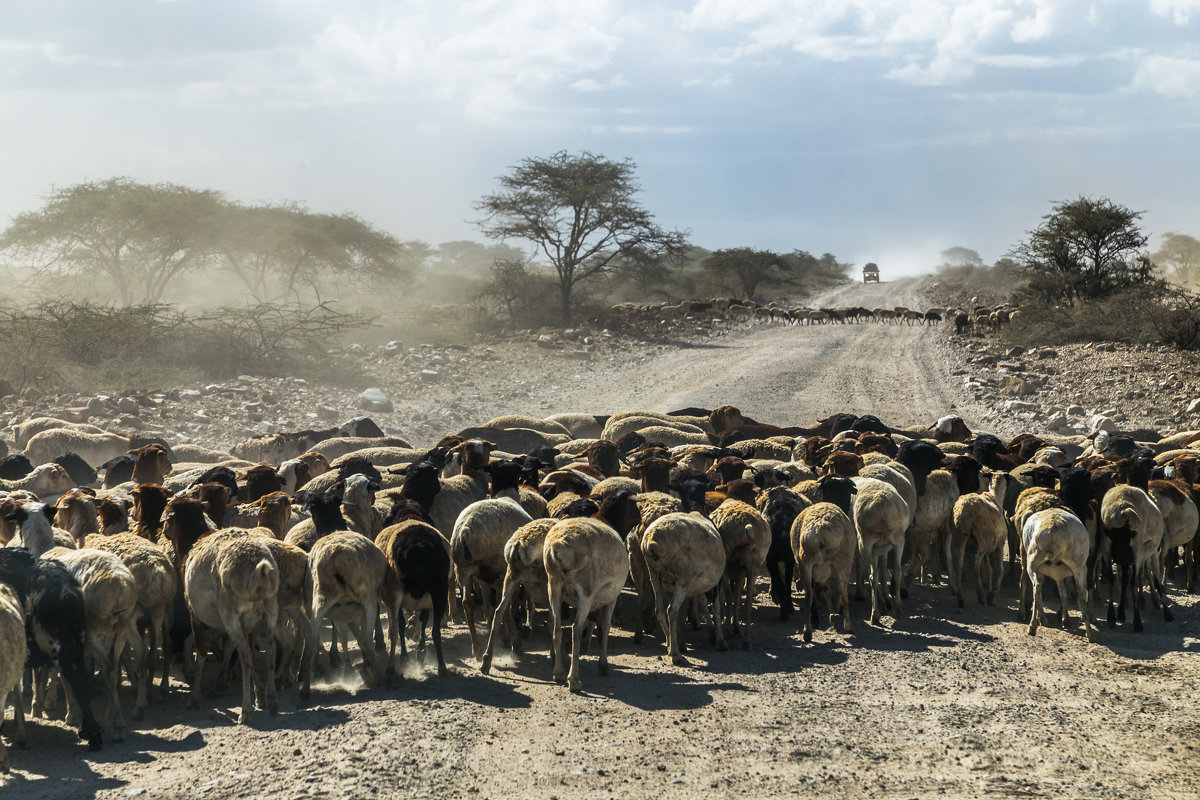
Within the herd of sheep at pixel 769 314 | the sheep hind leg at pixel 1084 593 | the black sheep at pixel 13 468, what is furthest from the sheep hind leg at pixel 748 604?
the herd of sheep at pixel 769 314

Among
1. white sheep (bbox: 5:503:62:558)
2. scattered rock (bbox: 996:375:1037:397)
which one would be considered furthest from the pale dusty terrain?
scattered rock (bbox: 996:375:1037:397)

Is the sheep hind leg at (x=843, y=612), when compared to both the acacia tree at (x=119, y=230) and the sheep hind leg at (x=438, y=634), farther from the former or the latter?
the acacia tree at (x=119, y=230)

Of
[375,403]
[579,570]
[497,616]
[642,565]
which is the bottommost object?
[497,616]

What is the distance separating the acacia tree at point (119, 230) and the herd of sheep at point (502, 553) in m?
28.7

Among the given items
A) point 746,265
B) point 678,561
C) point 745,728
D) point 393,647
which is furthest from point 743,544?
point 746,265

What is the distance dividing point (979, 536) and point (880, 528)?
48.3 inches

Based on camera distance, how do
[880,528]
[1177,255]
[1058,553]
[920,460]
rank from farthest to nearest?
[1177,255], [920,460], [880,528], [1058,553]

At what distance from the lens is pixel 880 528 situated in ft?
30.3

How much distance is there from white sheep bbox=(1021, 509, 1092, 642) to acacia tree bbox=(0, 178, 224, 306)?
36495 mm

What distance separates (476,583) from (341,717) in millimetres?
2568

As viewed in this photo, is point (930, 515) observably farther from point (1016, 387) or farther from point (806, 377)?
point (806, 377)

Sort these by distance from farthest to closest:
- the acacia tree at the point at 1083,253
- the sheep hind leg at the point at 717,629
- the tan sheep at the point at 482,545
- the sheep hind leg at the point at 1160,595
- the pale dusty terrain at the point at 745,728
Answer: the acacia tree at the point at 1083,253 < the sheep hind leg at the point at 1160,595 < the sheep hind leg at the point at 717,629 < the tan sheep at the point at 482,545 < the pale dusty terrain at the point at 745,728

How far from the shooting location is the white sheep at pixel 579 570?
744cm

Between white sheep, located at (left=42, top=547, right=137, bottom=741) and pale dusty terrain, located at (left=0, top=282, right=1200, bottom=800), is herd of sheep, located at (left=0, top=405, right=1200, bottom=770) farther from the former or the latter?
pale dusty terrain, located at (left=0, top=282, right=1200, bottom=800)
